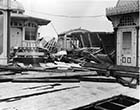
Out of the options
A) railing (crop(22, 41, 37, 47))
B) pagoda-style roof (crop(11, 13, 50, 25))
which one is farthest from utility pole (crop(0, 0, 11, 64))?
railing (crop(22, 41, 37, 47))

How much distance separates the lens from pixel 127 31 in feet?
31.1

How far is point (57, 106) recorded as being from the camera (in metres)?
2.90

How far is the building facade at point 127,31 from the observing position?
8.95 m

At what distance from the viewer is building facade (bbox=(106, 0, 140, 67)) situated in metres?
8.95

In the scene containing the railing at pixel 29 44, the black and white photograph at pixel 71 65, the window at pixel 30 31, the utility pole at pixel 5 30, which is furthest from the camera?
the window at pixel 30 31

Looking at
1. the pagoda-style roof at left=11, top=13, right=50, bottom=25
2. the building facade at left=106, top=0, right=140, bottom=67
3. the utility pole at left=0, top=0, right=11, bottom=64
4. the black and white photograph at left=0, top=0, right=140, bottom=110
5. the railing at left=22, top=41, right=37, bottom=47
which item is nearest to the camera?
the black and white photograph at left=0, top=0, right=140, bottom=110

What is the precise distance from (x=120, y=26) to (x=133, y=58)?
88.4 inches

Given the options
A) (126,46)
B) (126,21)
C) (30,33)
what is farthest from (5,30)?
(126,46)

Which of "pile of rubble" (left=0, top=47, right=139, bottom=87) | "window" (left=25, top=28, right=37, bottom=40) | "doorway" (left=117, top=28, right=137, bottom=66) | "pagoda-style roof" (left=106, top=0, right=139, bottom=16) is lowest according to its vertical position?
"pile of rubble" (left=0, top=47, right=139, bottom=87)

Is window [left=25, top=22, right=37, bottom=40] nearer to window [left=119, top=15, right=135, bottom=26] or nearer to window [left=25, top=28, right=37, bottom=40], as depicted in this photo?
window [left=25, top=28, right=37, bottom=40]

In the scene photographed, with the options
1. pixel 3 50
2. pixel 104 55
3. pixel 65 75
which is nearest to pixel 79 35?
pixel 104 55

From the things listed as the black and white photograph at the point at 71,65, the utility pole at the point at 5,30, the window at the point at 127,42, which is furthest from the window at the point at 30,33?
the window at the point at 127,42

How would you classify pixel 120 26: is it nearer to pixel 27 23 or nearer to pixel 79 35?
pixel 79 35

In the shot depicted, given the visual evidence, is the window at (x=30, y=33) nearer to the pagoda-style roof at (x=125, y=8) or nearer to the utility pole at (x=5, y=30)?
the utility pole at (x=5, y=30)
